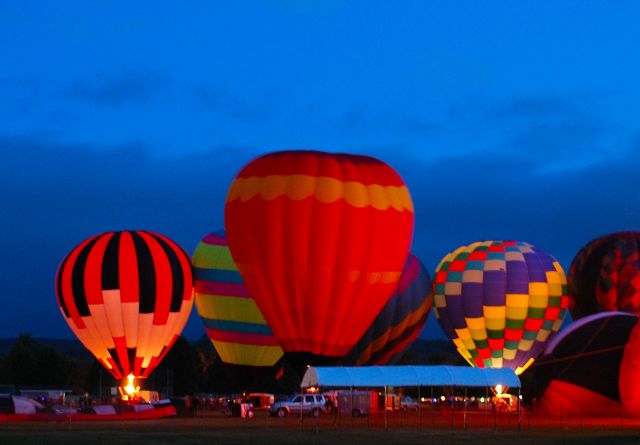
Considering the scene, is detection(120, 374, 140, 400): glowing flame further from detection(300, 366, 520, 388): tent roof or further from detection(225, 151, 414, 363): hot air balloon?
detection(300, 366, 520, 388): tent roof

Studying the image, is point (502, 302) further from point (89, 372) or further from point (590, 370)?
point (89, 372)

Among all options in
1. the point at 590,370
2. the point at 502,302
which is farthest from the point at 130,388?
the point at 590,370

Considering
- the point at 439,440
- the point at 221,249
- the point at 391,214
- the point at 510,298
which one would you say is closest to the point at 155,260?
the point at 221,249

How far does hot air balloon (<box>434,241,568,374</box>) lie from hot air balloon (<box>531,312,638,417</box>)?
8443 mm

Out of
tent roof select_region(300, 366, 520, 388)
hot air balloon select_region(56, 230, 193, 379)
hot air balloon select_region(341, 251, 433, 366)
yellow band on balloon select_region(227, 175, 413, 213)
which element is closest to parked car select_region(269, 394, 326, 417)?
hot air balloon select_region(341, 251, 433, 366)

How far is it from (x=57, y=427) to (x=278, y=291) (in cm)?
743

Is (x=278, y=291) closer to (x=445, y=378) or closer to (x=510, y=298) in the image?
(x=445, y=378)

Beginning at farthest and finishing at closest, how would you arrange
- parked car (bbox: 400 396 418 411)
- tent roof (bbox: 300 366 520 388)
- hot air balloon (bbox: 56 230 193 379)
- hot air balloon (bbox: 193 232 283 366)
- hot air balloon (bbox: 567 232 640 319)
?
parked car (bbox: 400 396 418 411) < hot air balloon (bbox: 193 232 283 366) < hot air balloon (bbox: 567 232 640 319) < hot air balloon (bbox: 56 230 193 379) < tent roof (bbox: 300 366 520 388)

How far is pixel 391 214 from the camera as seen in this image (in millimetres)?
33062

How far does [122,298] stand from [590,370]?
15.0 m

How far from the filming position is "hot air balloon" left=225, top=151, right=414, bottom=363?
106ft

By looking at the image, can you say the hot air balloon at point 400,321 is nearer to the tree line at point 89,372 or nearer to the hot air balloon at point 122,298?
the hot air balloon at point 122,298

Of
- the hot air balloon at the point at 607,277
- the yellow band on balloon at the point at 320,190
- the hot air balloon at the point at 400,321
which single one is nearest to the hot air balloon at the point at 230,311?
the hot air balloon at the point at 400,321

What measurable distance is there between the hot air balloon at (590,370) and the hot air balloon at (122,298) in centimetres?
1272
